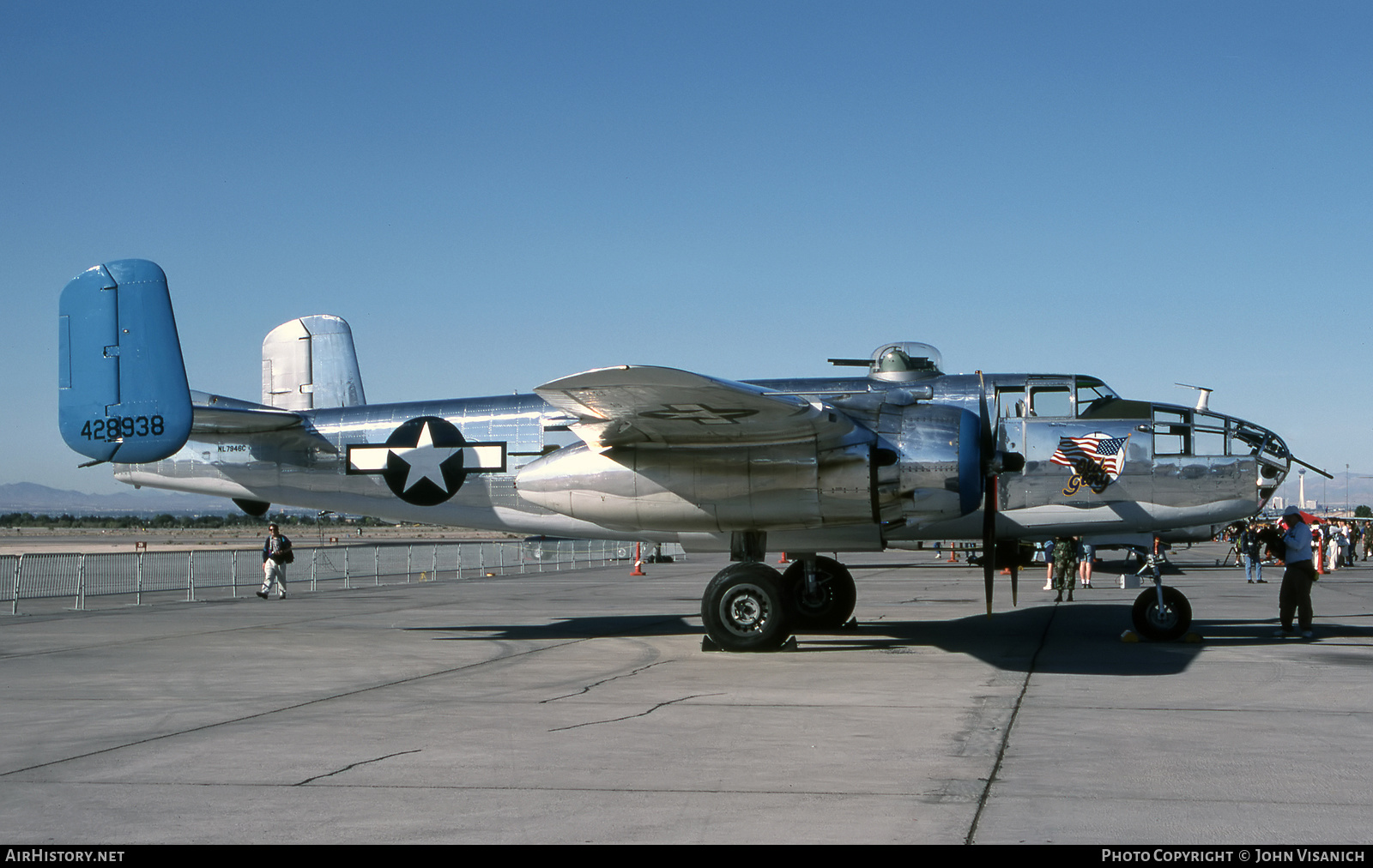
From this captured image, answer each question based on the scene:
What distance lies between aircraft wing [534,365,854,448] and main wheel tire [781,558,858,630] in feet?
12.0

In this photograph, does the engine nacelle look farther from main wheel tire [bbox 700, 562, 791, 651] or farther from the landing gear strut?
the landing gear strut

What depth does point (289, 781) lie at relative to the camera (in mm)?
6746

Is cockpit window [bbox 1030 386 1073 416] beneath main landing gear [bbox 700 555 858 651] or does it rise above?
above

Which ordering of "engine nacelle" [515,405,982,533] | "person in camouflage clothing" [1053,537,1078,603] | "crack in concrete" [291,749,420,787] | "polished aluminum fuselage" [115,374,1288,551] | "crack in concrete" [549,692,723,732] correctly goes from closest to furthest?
"crack in concrete" [291,749,420,787]
"crack in concrete" [549,692,723,732]
"engine nacelle" [515,405,982,533]
"polished aluminum fuselage" [115,374,1288,551]
"person in camouflage clothing" [1053,537,1078,603]

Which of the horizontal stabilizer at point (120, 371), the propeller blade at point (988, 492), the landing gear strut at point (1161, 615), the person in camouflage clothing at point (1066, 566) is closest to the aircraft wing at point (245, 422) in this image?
the horizontal stabilizer at point (120, 371)

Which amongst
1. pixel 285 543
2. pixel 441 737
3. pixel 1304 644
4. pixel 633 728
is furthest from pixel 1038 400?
pixel 285 543

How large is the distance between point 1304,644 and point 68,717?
13774 mm

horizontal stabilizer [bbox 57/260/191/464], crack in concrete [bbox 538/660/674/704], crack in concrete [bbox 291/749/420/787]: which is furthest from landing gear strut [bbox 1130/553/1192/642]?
horizontal stabilizer [bbox 57/260/191/464]

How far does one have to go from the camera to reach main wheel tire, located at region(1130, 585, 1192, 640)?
1441 cm

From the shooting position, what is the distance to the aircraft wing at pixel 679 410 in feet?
35.5

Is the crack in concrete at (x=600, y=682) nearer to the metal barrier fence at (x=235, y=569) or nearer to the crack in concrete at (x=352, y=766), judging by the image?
the crack in concrete at (x=352, y=766)

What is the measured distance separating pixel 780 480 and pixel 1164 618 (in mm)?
5525

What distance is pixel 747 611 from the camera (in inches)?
528
